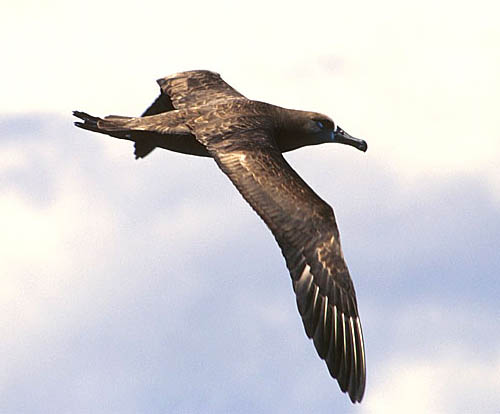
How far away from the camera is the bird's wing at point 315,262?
19469mm

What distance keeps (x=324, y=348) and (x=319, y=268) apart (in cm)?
115

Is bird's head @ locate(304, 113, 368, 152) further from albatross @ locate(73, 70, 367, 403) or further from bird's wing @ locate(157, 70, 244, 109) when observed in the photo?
bird's wing @ locate(157, 70, 244, 109)

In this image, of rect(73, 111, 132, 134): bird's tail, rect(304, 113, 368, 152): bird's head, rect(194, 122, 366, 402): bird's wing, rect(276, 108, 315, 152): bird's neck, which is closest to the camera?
rect(194, 122, 366, 402): bird's wing

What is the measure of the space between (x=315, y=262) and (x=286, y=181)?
154 centimetres

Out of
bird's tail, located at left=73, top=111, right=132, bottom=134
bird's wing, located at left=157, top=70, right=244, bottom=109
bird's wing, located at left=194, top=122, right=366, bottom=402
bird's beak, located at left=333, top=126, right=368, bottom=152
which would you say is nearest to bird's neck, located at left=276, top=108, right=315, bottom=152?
bird's beak, located at left=333, top=126, right=368, bottom=152

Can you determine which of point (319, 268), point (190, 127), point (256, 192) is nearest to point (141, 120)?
point (190, 127)

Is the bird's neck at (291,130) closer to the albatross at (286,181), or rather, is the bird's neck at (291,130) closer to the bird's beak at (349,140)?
the albatross at (286,181)

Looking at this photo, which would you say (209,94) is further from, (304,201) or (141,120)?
(304,201)

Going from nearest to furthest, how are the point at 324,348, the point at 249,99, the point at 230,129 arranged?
the point at 324,348
the point at 230,129
the point at 249,99

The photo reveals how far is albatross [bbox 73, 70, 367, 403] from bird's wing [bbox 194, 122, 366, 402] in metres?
0.01

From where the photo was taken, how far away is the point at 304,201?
2023cm

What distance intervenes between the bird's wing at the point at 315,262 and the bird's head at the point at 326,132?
2.70m

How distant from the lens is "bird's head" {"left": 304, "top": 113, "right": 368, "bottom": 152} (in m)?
23.2

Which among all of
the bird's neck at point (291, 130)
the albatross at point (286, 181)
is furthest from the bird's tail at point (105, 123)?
the bird's neck at point (291, 130)
